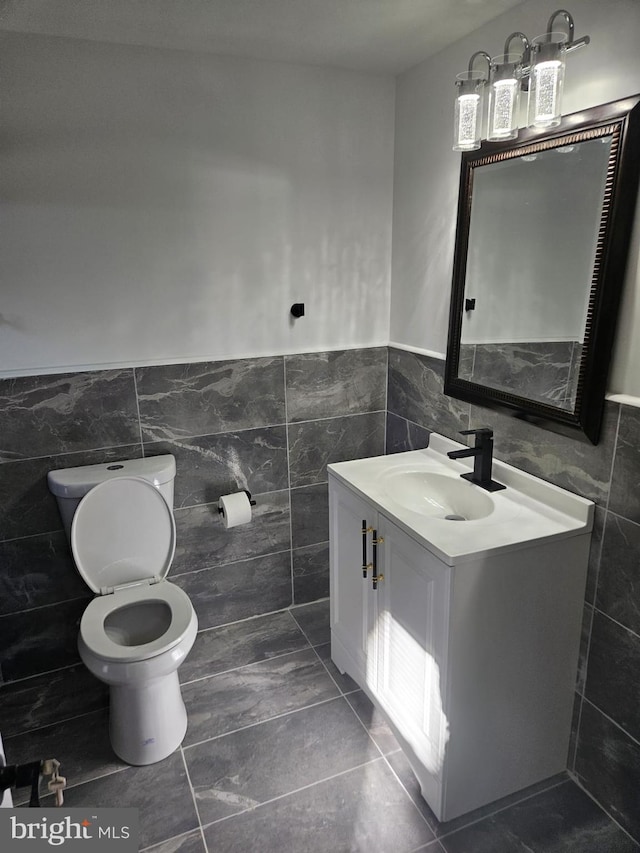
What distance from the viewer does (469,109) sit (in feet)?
5.69

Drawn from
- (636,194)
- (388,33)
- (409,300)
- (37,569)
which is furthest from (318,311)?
(37,569)

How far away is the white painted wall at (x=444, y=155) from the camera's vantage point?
1.46 metres

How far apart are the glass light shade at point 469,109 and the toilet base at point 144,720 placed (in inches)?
77.2

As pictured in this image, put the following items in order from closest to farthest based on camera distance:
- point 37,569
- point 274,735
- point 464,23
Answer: point 464,23 → point 274,735 → point 37,569

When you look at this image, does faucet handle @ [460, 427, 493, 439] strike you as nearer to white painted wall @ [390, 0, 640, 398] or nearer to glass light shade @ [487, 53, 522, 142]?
white painted wall @ [390, 0, 640, 398]

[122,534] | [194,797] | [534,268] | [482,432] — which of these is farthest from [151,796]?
[534,268]

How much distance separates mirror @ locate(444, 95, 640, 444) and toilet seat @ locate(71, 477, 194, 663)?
4.12 ft

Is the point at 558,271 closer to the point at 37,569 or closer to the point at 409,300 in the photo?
the point at 409,300

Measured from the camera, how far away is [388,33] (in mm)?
1955

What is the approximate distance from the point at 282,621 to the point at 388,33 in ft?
7.86

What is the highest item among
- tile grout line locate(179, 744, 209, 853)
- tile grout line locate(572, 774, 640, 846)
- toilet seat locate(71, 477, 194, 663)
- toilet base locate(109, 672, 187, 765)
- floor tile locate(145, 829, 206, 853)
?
toilet seat locate(71, 477, 194, 663)

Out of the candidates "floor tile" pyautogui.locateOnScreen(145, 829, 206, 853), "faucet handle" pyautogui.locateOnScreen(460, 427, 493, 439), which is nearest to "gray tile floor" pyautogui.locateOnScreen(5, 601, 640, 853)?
"floor tile" pyautogui.locateOnScreen(145, 829, 206, 853)

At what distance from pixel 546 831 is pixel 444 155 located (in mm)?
2258

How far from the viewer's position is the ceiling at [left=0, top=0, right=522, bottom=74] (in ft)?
5.65
